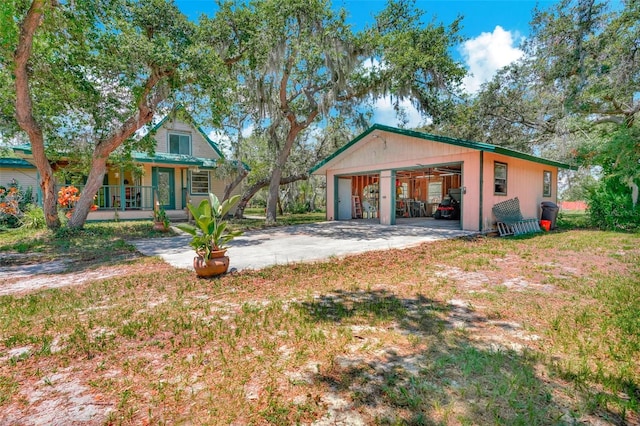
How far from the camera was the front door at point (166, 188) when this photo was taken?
16.3 meters

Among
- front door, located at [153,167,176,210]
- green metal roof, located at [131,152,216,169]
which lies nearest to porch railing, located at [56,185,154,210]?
front door, located at [153,167,176,210]

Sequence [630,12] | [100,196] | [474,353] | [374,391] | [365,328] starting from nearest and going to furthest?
[374,391] < [474,353] < [365,328] < [630,12] < [100,196]

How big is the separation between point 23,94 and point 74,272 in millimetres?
6146

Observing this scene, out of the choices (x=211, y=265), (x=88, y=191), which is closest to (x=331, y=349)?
(x=211, y=265)

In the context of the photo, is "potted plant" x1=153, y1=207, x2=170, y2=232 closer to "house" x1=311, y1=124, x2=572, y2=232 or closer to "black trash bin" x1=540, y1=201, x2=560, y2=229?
"house" x1=311, y1=124, x2=572, y2=232

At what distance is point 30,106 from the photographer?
8.80m

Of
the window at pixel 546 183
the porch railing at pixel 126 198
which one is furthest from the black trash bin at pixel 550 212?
the porch railing at pixel 126 198

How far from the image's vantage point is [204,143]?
59.3 feet

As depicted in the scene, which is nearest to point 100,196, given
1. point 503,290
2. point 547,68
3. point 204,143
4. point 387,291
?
point 204,143

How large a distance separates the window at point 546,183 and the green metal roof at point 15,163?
21579 millimetres

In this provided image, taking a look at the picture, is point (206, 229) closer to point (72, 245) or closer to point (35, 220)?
point (72, 245)

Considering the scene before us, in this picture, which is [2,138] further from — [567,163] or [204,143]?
[567,163]

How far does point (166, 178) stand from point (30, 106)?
780 centimetres

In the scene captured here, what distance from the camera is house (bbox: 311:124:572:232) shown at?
10.2 meters
